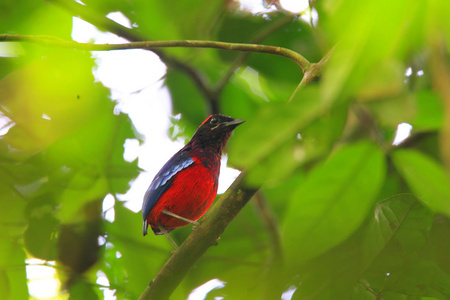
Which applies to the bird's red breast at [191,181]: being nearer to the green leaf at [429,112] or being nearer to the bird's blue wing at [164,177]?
the bird's blue wing at [164,177]

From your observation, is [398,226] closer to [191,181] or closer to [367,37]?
[367,37]

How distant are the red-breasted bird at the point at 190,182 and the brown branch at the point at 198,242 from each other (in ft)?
3.19

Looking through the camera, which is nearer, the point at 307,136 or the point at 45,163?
the point at 307,136

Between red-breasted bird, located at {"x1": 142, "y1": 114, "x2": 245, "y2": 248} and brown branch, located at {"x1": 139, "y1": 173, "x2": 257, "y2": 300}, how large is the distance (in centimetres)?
97

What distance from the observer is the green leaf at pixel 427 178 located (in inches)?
35.5

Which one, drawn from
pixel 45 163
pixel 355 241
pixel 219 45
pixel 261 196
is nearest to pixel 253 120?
pixel 355 241

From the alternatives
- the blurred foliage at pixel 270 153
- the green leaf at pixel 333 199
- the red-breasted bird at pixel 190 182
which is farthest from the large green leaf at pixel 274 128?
the red-breasted bird at pixel 190 182

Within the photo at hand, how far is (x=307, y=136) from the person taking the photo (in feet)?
3.14

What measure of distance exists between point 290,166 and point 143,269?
2.10 metres

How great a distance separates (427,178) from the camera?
0.92 meters

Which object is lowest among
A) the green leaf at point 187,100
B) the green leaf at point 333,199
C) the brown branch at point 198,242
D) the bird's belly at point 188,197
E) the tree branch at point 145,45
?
the green leaf at point 333,199

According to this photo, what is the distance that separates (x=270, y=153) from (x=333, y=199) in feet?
0.82

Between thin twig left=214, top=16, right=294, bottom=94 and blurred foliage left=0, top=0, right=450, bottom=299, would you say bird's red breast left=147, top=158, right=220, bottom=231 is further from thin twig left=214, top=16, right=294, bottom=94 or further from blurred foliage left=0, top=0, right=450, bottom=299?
thin twig left=214, top=16, right=294, bottom=94

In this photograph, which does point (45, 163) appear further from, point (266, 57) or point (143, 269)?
point (266, 57)
